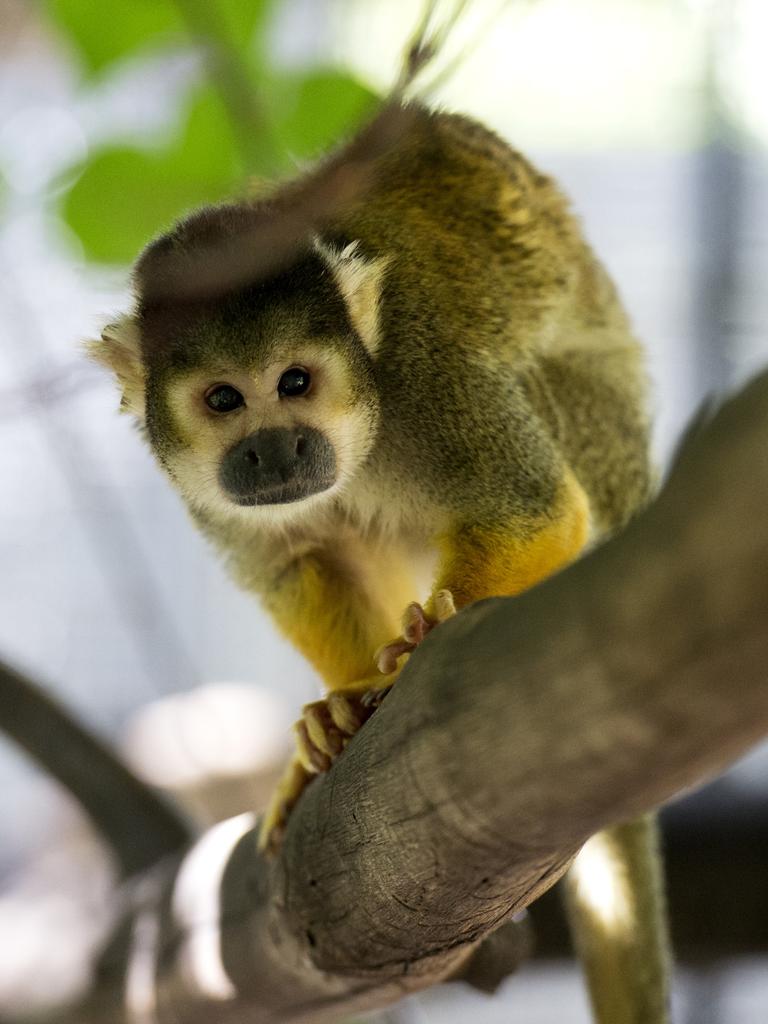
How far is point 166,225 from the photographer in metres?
1.76

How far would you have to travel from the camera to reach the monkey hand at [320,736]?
1.77 metres

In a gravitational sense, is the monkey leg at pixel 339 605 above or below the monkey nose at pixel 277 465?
below

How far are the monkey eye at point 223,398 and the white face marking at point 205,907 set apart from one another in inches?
30.7

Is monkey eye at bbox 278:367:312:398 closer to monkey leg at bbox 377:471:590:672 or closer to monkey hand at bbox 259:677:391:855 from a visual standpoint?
monkey leg at bbox 377:471:590:672

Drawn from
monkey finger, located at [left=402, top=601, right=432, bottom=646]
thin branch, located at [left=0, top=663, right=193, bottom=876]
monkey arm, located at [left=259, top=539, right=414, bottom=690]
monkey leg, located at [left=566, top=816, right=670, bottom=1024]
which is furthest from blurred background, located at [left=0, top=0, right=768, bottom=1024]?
monkey finger, located at [left=402, top=601, right=432, bottom=646]

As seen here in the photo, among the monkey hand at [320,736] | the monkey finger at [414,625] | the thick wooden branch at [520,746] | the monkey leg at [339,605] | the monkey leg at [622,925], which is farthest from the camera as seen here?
the monkey leg at [339,605]

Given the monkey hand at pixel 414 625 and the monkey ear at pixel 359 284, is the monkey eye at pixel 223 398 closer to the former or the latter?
the monkey ear at pixel 359 284

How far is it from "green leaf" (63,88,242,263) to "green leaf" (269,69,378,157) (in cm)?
10

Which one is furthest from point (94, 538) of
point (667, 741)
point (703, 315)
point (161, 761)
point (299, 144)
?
point (667, 741)

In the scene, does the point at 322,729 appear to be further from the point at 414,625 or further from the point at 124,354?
the point at 124,354

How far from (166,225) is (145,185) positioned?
25 cm

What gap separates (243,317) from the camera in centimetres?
178

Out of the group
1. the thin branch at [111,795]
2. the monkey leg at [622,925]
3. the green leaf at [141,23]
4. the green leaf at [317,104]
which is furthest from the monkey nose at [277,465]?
the thin branch at [111,795]

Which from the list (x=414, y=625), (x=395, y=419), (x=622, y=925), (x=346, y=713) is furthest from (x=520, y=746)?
(x=622, y=925)
